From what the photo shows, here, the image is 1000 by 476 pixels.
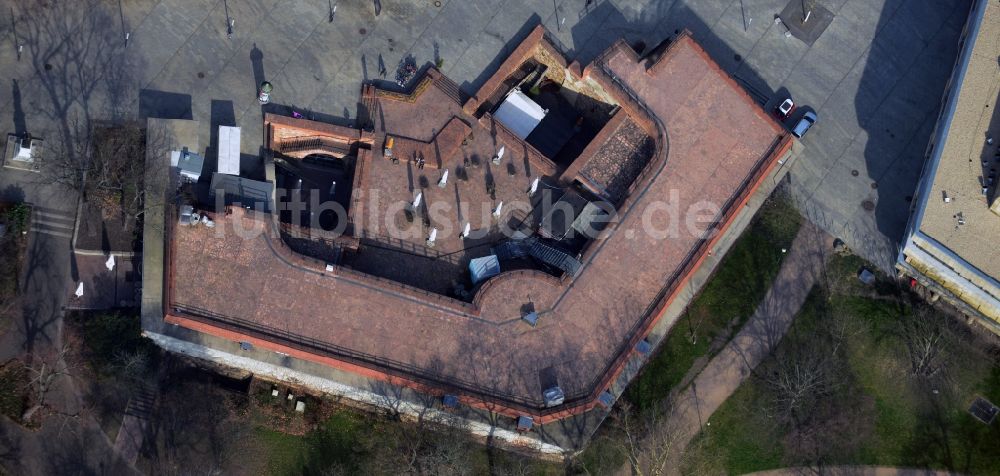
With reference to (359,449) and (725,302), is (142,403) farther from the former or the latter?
(725,302)

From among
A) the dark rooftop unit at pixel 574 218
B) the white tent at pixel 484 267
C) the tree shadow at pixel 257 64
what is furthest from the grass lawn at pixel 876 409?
the tree shadow at pixel 257 64

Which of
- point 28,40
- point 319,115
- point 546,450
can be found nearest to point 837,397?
point 546,450

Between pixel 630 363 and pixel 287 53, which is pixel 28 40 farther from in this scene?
pixel 630 363

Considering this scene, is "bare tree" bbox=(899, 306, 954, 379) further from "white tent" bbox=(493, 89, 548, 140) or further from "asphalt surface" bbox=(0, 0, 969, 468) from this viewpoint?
"white tent" bbox=(493, 89, 548, 140)

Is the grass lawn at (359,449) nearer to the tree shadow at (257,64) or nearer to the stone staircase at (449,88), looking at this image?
the stone staircase at (449,88)

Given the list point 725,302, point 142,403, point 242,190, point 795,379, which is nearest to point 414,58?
point 242,190

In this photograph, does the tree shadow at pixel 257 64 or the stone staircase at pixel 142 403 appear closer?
the stone staircase at pixel 142 403
